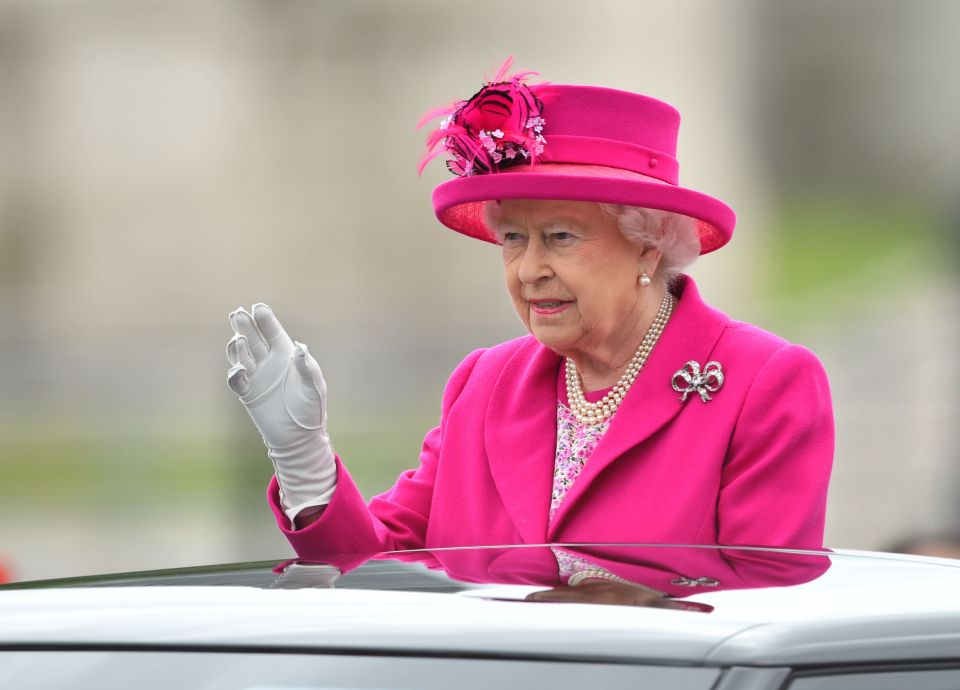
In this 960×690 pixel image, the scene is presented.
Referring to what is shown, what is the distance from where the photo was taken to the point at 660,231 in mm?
2832

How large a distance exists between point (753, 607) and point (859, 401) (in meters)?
5.68

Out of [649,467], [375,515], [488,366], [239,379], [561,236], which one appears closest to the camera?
[239,379]

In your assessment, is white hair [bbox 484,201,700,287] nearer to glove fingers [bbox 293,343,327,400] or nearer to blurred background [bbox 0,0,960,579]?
glove fingers [bbox 293,343,327,400]

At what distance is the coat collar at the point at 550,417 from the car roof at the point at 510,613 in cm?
110

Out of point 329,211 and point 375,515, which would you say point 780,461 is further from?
point 329,211

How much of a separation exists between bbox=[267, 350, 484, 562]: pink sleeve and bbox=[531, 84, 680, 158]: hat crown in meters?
0.60

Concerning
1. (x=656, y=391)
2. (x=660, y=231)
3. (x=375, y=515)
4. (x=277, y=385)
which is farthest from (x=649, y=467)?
(x=277, y=385)

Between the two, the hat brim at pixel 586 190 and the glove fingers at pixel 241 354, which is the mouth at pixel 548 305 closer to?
the hat brim at pixel 586 190

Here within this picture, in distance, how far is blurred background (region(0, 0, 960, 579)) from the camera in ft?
22.5

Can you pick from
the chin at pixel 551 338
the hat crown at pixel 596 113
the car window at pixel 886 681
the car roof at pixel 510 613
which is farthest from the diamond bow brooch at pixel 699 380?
the car window at pixel 886 681

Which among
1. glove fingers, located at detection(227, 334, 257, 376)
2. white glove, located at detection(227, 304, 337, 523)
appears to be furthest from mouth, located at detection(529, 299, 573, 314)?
glove fingers, located at detection(227, 334, 257, 376)

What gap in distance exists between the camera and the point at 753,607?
4.30 feet

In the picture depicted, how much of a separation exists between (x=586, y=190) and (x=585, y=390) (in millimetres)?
462

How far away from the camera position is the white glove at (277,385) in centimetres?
257
